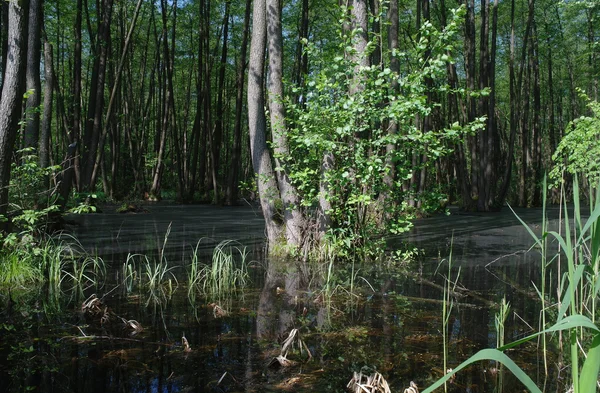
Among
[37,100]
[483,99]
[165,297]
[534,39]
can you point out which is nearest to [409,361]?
[165,297]

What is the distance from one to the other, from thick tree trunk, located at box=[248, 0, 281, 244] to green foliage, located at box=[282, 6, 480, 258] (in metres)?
0.62

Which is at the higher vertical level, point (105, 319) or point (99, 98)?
point (99, 98)

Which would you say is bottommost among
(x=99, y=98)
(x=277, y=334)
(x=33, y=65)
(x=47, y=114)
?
(x=277, y=334)

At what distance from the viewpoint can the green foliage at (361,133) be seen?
18.8 feet

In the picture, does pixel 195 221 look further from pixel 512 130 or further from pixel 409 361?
pixel 512 130

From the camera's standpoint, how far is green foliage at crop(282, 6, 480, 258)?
5730 millimetres

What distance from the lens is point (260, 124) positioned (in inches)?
306

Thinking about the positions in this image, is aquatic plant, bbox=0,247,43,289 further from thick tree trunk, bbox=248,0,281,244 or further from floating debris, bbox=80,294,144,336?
thick tree trunk, bbox=248,0,281,244

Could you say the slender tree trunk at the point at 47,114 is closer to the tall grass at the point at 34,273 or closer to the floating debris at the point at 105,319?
the tall grass at the point at 34,273

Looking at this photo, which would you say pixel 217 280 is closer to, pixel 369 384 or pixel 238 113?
pixel 369 384

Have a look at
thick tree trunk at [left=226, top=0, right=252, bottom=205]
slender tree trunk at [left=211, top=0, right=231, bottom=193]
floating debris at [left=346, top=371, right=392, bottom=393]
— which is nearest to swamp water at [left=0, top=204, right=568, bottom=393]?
floating debris at [left=346, top=371, right=392, bottom=393]

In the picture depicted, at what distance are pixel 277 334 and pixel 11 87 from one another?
413cm

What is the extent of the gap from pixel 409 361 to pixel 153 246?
241 inches

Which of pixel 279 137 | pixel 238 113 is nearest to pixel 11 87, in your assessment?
pixel 279 137
